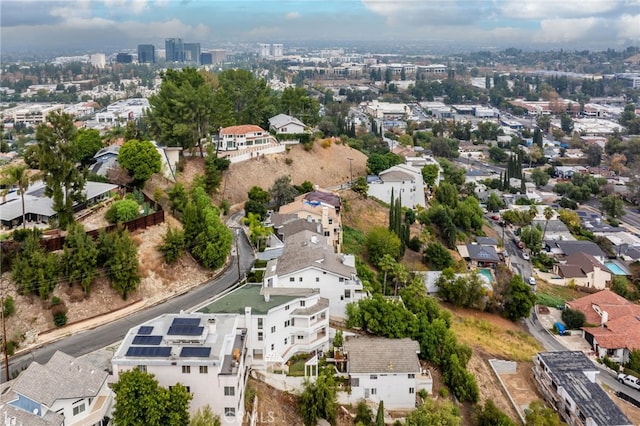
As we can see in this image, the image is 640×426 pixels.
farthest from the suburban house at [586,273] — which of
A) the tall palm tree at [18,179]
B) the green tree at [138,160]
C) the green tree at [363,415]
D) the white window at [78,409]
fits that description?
the tall palm tree at [18,179]

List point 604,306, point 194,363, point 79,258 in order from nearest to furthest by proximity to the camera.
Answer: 1. point 194,363
2. point 79,258
3. point 604,306

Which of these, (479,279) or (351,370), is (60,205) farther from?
(479,279)

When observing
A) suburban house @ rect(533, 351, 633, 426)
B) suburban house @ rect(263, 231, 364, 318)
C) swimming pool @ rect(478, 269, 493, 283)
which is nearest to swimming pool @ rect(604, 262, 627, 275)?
swimming pool @ rect(478, 269, 493, 283)

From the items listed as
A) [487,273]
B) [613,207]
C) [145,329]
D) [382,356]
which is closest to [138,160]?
[145,329]

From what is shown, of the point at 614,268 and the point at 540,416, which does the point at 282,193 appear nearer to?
the point at 540,416

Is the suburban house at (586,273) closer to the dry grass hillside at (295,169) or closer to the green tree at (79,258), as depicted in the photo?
the dry grass hillside at (295,169)

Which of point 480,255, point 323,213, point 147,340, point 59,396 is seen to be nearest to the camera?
point 59,396

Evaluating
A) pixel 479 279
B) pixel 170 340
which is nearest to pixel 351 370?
pixel 170 340

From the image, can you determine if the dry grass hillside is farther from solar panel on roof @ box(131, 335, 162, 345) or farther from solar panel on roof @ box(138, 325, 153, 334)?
solar panel on roof @ box(131, 335, 162, 345)
